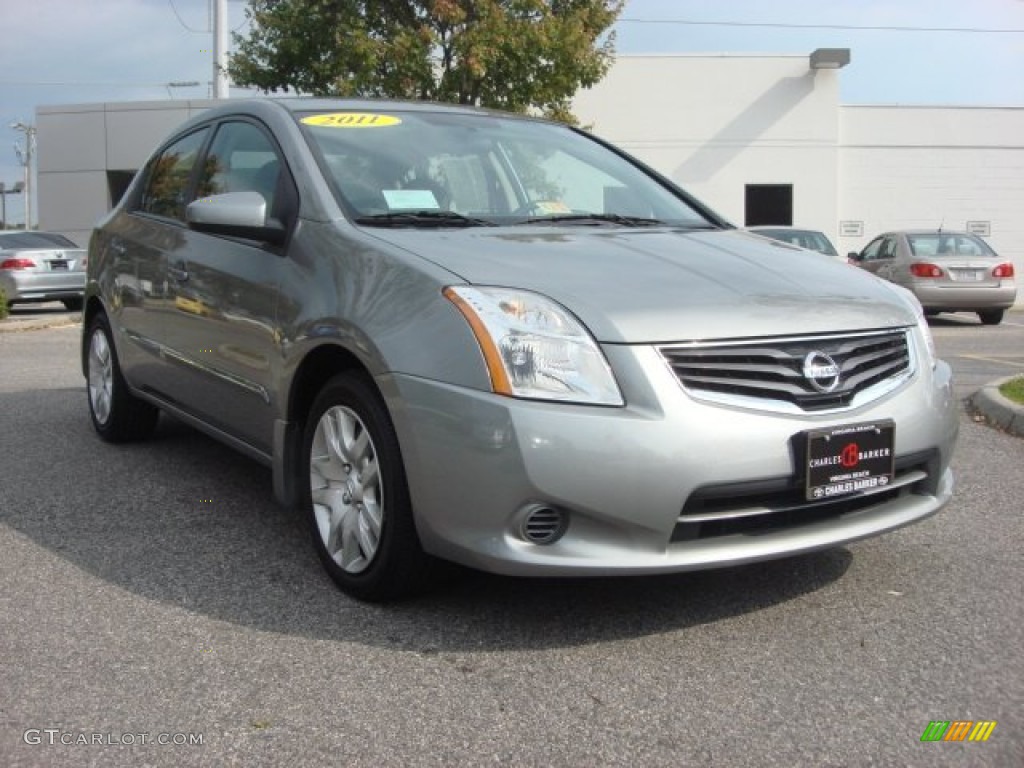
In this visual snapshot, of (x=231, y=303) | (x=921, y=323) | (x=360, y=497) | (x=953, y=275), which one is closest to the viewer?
(x=360, y=497)

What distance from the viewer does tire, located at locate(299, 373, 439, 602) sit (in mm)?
3092

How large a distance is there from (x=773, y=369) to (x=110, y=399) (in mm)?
3985

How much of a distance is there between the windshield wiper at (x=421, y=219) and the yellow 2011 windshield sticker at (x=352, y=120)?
64cm

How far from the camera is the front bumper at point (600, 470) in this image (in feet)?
9.04

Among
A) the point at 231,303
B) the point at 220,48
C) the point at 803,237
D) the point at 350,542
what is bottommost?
the point at 350,542

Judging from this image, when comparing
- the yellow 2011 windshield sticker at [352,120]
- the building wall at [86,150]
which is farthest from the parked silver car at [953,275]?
the building wall at [86,150]

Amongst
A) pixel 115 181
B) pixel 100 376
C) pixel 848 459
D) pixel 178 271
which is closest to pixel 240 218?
pixel 178 271

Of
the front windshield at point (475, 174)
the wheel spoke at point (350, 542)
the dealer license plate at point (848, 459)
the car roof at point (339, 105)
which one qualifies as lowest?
the wheel spoke at point (350, 542)

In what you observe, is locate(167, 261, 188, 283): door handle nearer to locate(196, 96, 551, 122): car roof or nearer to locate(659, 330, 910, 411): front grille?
locate(196, 96, 551, 122): car roof

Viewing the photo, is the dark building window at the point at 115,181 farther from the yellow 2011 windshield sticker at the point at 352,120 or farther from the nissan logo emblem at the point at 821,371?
the nissan logo emblem at the point at 821,371

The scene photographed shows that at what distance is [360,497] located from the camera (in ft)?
10.8

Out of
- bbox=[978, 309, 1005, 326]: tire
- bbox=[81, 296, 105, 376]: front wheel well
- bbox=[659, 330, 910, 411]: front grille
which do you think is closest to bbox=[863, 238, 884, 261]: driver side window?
bbox=[978, 309, 1005, 326]: tire

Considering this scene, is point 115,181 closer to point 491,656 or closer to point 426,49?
point 426,49

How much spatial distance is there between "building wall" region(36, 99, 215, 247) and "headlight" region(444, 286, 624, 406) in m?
26.8
